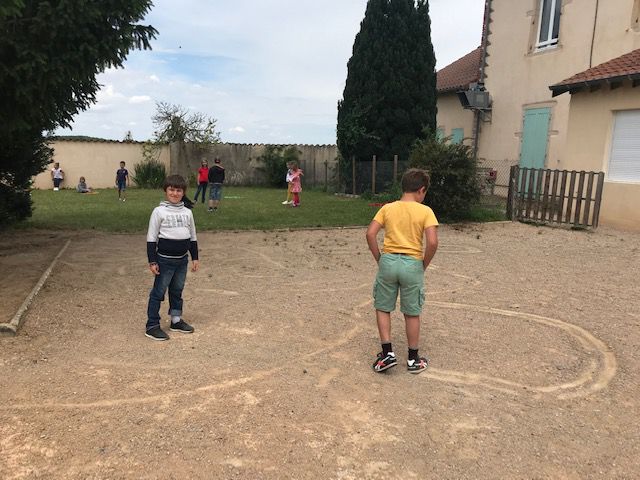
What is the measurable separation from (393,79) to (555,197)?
9.06m

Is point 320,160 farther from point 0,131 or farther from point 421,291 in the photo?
point 421,291

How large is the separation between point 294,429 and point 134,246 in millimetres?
7017

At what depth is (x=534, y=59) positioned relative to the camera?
56.8 ft

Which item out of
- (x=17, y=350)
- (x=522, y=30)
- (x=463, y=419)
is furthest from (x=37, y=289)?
(x=522, y=30)

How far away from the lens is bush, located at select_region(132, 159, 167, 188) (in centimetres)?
2614

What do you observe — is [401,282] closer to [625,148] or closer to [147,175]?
[625,148]

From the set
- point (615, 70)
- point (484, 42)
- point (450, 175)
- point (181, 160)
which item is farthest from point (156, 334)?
point (181, 160)

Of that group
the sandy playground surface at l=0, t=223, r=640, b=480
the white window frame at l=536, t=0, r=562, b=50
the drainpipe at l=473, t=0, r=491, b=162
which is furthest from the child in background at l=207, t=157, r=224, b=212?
the white window frame at l=536, t=0, r=562, b=50

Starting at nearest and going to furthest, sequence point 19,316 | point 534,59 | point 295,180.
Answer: point 19,316
point 295,180
point 534,59

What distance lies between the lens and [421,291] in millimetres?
4270

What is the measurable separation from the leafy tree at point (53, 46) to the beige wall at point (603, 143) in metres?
10.6

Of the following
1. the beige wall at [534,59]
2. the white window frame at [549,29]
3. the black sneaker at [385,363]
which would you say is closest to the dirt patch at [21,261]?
the black sneaker at [385,363]

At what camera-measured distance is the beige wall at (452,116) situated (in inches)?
809

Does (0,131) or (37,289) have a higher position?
(0,131)
